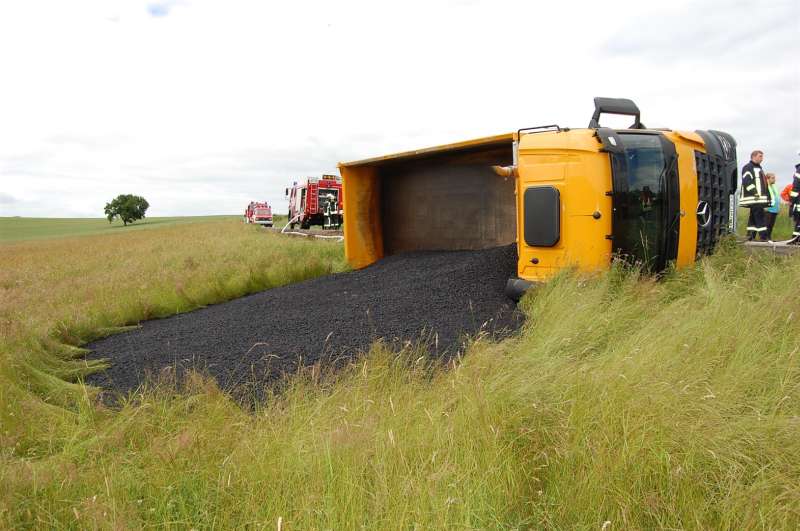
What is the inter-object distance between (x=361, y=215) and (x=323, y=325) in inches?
172

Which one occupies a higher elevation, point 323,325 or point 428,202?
point 428,202

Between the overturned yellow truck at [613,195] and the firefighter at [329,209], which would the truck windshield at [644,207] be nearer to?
the overturned yellow truck at [613,195]

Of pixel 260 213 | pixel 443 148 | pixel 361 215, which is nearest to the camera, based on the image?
pixel 443 148

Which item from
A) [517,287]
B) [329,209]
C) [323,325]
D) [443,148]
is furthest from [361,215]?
[329,209]

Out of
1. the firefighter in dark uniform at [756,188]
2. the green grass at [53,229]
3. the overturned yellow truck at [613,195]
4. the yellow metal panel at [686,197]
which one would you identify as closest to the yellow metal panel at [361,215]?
the overturned yellow truck at [613,195]

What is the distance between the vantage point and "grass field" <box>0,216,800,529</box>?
6.41 feet

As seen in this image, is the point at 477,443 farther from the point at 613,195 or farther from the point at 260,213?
the point at 260,213

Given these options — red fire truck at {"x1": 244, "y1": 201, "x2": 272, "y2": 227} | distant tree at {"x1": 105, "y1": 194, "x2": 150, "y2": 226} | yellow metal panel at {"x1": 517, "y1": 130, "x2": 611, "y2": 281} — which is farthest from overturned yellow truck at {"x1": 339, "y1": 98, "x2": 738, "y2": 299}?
distant tree at {"x1": 105, "y1": 194, "x2": 150, "y2": 226}

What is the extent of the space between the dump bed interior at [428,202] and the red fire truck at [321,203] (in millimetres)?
13750

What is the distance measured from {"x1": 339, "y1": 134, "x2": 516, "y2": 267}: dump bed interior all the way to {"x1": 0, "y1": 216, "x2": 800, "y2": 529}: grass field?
4505mm

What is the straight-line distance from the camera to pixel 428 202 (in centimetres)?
888

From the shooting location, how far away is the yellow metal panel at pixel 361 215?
8953 millimetres

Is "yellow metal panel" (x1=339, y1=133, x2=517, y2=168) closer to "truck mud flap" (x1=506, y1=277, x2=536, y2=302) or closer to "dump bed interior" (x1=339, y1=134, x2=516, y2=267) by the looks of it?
"dump bed interior" (x1=339, y1=134, x2=516, y2=267)

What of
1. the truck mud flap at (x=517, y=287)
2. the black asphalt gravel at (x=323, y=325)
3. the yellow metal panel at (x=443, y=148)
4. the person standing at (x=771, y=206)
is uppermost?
the yellow metal panel at (x=443, y=148)
